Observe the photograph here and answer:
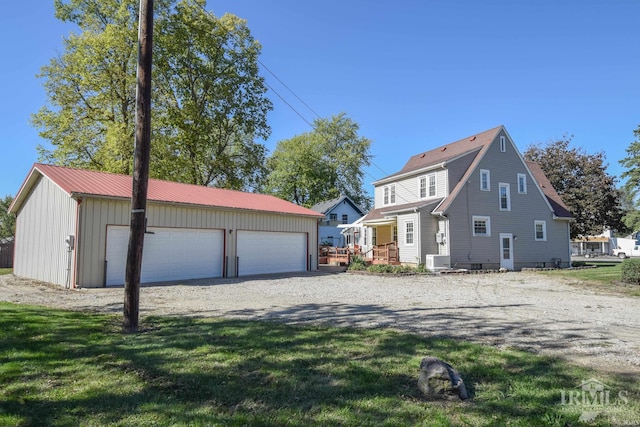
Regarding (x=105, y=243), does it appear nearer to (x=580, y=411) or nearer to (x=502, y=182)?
(x=580, y=411)

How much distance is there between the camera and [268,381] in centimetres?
401

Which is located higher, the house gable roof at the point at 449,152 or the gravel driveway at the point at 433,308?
the house gable roof at the point at 449,152

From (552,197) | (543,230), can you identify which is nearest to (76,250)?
(543,230)

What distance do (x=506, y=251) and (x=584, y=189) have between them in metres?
12.9

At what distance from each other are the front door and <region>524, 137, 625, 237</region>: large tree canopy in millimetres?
11737

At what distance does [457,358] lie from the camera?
468 cm

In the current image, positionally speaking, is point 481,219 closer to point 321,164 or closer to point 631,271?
point 631,271

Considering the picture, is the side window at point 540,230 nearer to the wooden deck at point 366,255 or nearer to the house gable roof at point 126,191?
the wooden deck at point 366,255

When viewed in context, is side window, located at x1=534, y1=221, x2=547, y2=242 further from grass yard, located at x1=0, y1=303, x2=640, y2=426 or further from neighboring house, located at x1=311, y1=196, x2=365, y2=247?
grass yard, located at x1=0, y1=303, x2=640, y2=426

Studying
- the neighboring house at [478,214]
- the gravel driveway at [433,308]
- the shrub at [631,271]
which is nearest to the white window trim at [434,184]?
the neighboring house at [478,214]

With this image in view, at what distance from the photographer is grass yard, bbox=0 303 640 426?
323 cm

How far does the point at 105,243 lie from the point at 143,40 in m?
9.38

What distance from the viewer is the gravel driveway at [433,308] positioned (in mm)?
5617

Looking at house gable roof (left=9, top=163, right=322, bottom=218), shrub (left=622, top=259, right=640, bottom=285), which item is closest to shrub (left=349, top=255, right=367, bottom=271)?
house gable roof (left=9, top=163, right=322, bottom=218)
